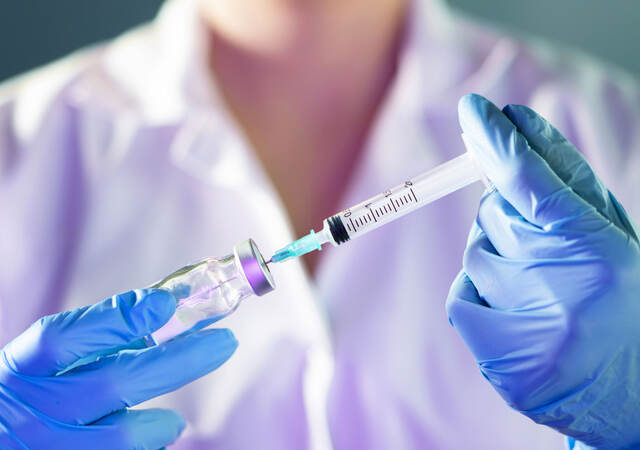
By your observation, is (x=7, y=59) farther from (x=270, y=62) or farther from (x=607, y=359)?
(x=607, y=359)

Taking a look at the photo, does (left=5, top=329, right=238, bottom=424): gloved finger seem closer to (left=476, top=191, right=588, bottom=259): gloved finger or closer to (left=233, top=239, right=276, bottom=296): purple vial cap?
(left=233, top=239, right=276, bottom=296): purple vial cap

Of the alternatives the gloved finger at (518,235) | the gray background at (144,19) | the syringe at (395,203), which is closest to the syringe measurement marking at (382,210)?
the syringe at (395,203)

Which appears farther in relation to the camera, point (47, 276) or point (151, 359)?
point (47, 276)

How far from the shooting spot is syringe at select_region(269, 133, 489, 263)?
958mm

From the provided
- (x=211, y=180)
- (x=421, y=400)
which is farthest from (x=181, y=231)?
(x=421, y=400)

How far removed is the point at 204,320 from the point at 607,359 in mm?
542

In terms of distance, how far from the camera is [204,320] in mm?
977

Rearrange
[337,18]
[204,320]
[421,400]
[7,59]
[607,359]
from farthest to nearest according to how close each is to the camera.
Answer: [7,59] → [337,18] → [421,400] → [204,320] → [607,359]

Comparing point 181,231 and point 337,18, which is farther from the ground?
point 337,18

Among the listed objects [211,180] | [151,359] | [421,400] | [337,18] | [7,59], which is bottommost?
[421,400]

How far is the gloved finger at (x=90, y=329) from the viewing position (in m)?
0.89

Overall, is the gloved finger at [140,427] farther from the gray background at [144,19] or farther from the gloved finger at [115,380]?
the gray background at [144,19]

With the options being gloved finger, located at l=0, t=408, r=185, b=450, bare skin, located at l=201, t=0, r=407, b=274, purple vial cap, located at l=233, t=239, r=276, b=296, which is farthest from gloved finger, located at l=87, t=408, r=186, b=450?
bare skin, located at l=201, t=0, r=407, b=274

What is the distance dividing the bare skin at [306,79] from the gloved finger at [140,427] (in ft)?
1.97
